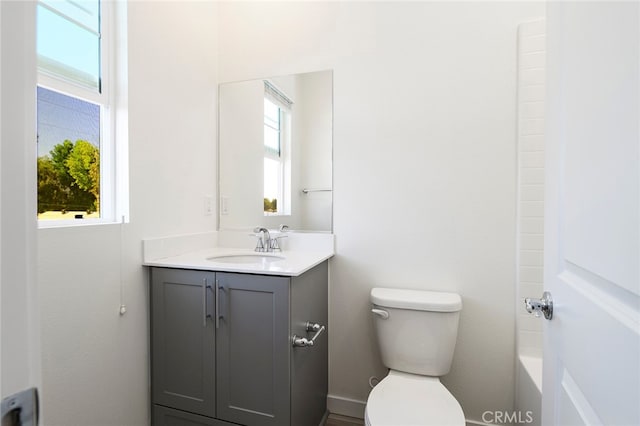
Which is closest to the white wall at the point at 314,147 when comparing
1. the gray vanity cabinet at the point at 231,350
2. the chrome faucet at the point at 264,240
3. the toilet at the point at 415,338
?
the chrome faucet at the point at 264,240

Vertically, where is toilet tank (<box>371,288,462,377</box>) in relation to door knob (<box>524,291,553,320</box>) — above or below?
below

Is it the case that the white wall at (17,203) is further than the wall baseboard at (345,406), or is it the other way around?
the wall baseboard at (345,406)

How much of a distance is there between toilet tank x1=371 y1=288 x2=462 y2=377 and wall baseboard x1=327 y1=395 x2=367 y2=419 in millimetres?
427

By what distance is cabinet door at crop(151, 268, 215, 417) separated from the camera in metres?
1.44

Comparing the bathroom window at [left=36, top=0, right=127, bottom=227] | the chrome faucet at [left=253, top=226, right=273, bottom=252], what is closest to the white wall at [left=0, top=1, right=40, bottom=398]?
the bathroom window at [left=36, top=0, right=127, bottom=227]

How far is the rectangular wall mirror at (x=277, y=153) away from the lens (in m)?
1.90

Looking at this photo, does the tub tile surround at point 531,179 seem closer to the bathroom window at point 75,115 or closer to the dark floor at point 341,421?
the dark floor at point 341,421

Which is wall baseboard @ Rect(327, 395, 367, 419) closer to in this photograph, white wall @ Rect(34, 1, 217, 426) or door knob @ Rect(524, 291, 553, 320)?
white wall @ Rect(34, 1, 217, 426)

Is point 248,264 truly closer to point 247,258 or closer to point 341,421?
point 247,258

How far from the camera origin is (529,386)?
1.40 meters

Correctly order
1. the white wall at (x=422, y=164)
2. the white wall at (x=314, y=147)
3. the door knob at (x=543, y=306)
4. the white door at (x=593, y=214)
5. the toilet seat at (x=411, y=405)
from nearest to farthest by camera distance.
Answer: the white door at (x=593, y=214) < the door knob at (x=543, y=306) < the toilet seat at (x=411, y=405) < the white wall at (x=422, y=164) < the white wall at (x=314, y=147)

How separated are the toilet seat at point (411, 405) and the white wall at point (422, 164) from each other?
39cm

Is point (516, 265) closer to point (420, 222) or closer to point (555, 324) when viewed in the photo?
point (420, 222)

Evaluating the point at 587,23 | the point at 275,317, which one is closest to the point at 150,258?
the point at 275,317
